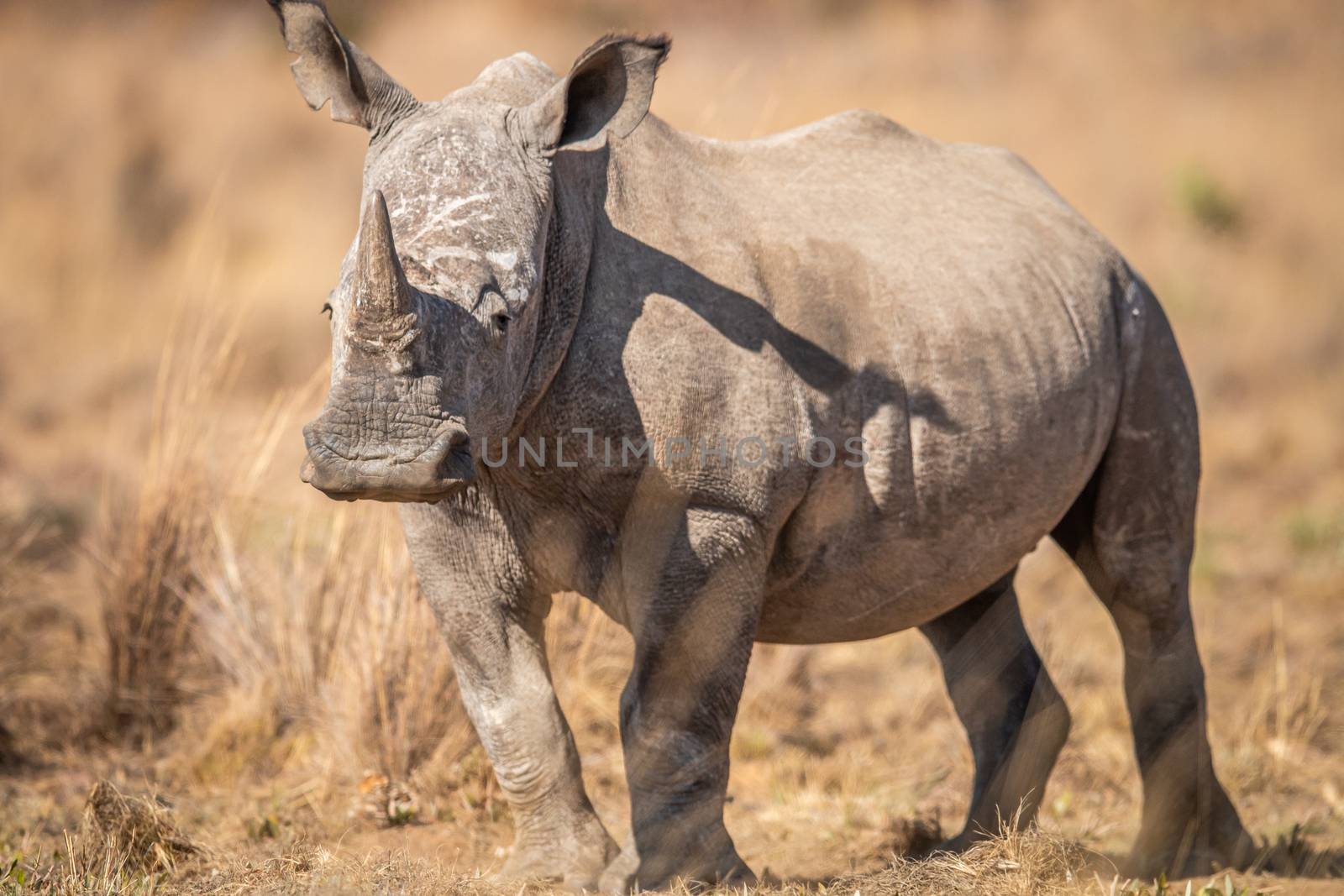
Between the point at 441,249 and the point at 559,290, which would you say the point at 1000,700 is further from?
the point at 441,249

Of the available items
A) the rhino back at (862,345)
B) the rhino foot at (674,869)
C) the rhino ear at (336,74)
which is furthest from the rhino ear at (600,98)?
the rhino foot at (674,869)

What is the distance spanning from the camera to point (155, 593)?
537cm

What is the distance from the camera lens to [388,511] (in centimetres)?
496

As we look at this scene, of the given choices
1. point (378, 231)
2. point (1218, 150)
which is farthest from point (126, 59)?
point (378, 231)

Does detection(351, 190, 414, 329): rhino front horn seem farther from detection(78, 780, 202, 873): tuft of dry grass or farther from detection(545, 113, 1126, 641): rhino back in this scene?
detection(78, 780, 202, 873): tuft of dry grass

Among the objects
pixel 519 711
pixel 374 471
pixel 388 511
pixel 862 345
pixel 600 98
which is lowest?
pixel 519 711

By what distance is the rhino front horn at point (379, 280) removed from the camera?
2668 mm

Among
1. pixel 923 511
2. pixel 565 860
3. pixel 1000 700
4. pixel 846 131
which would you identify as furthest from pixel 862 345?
pixel 1000 700

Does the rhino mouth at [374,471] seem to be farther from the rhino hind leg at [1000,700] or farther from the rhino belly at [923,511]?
the rhino hind leg at [1000,700]

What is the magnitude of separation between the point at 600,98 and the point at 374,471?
1.06 meters

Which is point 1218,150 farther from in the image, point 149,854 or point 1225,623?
point 149,854

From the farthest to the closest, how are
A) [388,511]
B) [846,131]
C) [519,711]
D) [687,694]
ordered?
[388,511] → [846,131] → [519,711] → [687,694]

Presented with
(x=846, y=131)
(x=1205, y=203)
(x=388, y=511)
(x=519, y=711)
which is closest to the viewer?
(x=519, y=711)

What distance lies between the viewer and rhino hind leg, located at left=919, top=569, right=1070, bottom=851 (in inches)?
177
